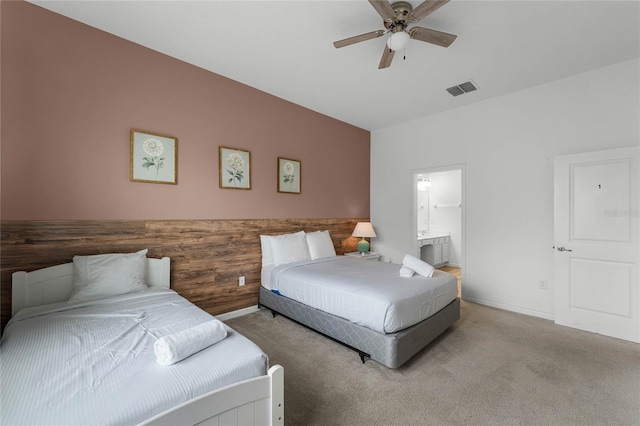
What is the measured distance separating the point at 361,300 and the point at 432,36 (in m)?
2.15

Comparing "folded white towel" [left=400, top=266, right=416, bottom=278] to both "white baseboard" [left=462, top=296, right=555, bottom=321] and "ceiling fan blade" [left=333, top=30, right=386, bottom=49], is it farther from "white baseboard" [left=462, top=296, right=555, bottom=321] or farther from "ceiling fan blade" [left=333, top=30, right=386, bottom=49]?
"ceiling fan blade" [left=333, top=30, right=386, bottom=49]

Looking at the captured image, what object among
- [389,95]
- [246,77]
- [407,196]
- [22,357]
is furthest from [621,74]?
[22,357]

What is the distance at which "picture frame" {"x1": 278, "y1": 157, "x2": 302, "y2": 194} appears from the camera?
12.5ft

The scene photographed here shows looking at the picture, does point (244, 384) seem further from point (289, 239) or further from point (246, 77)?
point (246, 77)

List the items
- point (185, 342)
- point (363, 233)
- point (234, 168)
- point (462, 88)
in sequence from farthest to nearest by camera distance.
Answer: point (363, 233) → point (462, 88) → point (234, 168) → point (185, 342)

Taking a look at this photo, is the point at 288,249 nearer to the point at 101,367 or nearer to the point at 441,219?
the point at 101,367

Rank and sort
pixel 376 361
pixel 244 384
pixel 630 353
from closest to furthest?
pixel 244 384
pixel 376 361
pixel 630 353

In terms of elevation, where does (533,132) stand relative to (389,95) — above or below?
below

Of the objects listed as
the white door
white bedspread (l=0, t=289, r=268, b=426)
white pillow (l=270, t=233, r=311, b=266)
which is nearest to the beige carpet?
the white door

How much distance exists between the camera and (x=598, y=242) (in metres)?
2.89

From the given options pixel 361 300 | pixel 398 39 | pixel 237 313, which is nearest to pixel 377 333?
pixel 361 300

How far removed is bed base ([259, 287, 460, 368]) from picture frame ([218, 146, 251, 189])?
1485 millimetres

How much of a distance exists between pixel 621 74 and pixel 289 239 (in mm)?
4024

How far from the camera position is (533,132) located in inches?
133
